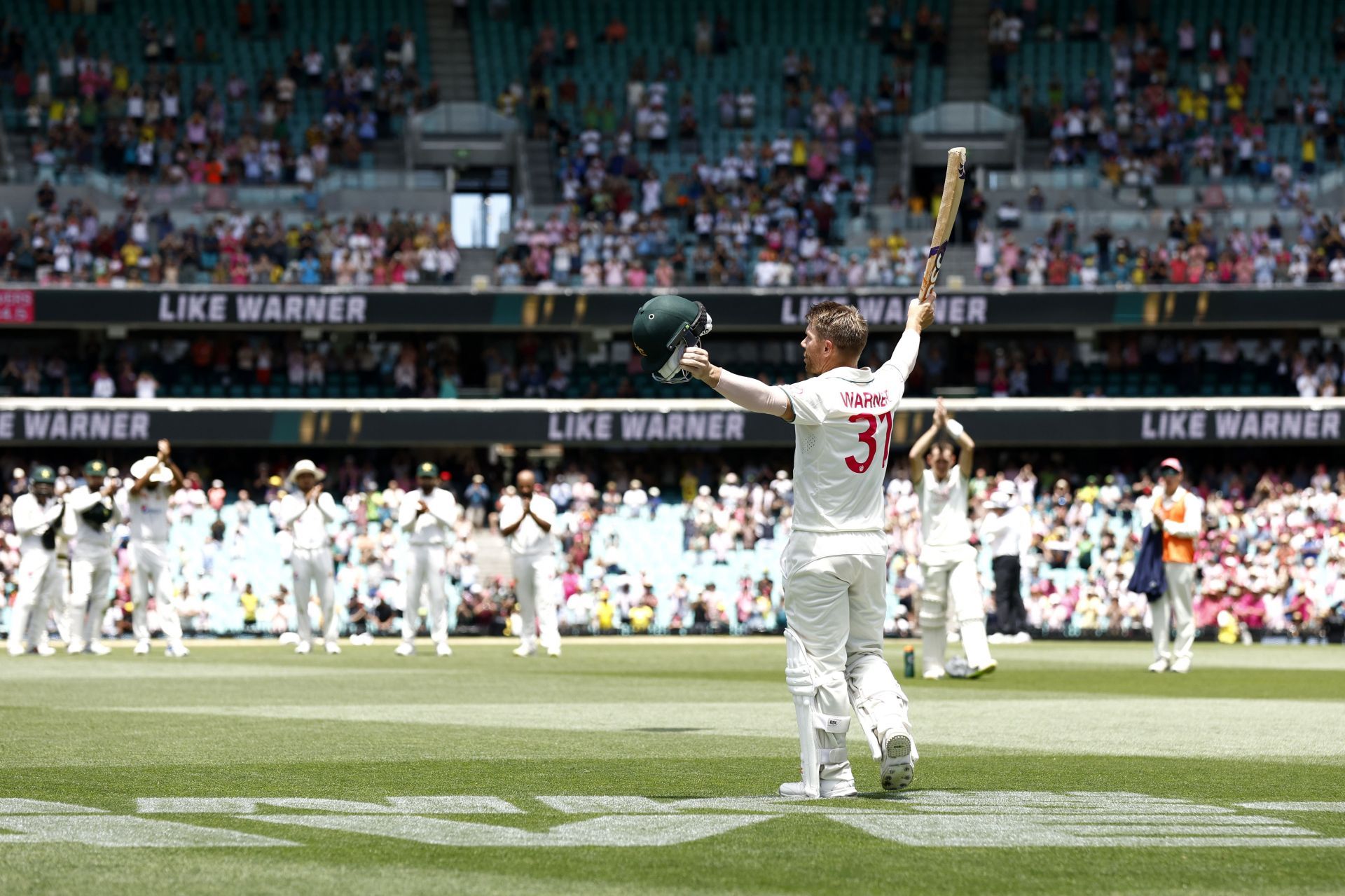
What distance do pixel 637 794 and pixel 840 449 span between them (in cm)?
184

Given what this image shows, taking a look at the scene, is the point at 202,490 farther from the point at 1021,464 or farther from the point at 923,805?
the point at 923,805

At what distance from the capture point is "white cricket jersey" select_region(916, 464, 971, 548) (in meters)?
17.8

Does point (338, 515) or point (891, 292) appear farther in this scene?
point (891, 292)

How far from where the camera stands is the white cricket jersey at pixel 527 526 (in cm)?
2291

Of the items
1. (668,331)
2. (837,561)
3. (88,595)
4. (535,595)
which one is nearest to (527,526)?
(535,595)

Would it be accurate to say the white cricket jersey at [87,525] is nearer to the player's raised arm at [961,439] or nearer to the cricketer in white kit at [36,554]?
the cricketer in white kit at [36,554]

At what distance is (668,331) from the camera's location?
8.12 metres

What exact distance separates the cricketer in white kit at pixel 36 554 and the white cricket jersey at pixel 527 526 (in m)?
5.73

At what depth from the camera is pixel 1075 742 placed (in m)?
11.2

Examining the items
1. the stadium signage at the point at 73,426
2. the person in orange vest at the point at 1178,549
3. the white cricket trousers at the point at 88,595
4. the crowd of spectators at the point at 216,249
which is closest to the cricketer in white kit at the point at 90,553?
the white cricket trousers at the point at 88,595

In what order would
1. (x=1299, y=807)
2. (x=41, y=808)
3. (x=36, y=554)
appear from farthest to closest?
(x=36, y=554) → (x=1299, y=807) → (x=41, y=808)

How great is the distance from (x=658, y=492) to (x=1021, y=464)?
28.9 ft

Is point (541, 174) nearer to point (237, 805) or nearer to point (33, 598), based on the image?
point (33, 598)

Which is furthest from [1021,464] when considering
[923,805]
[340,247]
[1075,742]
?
[923,805]
